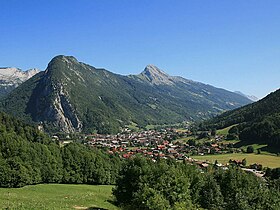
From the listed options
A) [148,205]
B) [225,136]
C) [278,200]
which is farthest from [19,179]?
[225,136]

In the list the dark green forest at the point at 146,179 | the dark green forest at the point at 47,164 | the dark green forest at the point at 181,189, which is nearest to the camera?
the dark green forest at the point at 181,189

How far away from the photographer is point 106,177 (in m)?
74.2

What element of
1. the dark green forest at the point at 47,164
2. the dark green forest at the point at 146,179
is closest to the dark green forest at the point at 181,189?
the dark green forest at the point at 146,179

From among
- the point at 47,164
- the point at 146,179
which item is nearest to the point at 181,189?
the point at 146,179

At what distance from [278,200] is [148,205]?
1868cm

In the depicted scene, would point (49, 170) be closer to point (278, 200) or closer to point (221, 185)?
point (221, 185)

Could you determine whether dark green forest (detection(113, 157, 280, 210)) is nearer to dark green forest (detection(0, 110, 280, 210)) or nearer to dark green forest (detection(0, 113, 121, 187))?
dark green forest (detection(0, 110, 280, 210))

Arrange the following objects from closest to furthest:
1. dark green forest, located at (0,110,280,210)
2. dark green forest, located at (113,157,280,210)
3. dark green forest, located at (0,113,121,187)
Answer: dark green forest, located at (113,157,280,210) → dark green forest, located at (0,110,280,210) → dark green forest, located at (0,113,121,187)

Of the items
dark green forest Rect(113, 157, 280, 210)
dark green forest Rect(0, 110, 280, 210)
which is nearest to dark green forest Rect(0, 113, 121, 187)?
dark green forest Rect(0, 110, 280, 210)

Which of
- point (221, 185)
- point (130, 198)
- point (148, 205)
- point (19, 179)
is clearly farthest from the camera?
point (19, 179)

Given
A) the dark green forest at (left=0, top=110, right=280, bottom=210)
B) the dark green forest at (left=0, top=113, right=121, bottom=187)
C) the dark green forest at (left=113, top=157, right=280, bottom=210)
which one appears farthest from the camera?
the dark green forest at (left=0, top=113, right=121, bottom=187)

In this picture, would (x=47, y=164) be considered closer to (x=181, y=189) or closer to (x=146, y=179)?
(x=146, y=179)

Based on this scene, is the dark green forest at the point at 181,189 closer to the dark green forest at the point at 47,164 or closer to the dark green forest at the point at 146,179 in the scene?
the dark green forest at the point at 146,179

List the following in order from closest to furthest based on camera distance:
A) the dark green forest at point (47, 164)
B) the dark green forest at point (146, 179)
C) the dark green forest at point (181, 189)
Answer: the dark green forest at point (181, 189), the dark green forest at point (146, 179), the dark green forest at point (47, 164)
